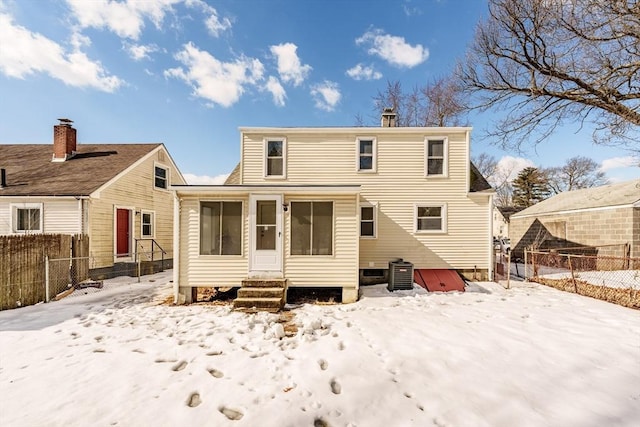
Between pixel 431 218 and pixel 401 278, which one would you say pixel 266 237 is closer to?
pixel 401 278

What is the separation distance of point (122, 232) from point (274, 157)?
25.5 feet

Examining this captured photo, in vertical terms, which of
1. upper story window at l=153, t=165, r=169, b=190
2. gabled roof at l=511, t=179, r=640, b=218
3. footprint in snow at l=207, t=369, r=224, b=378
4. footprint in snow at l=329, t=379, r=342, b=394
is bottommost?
footprint in snow at l=207, t=369, r=224, b=378

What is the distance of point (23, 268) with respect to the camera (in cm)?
705

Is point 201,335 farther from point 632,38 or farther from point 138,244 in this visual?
point 632,38

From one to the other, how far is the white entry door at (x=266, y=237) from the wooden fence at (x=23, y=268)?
590cm

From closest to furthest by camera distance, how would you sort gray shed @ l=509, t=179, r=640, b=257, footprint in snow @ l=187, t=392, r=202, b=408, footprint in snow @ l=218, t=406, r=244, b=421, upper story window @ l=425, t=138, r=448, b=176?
footprint in snow @ l=218, t=406, r=244, b=421 < footprint in snow @ l=187, t=392, r=202, b=408 < upper story window @ l=425, t=138, r=448, b=176 < gray shed @ l=509, t=179, r=640, b=257

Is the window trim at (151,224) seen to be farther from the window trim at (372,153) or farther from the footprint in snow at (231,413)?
the footprint in snow at (231,413)

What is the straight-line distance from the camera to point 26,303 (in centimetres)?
702

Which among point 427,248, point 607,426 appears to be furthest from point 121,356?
point 427,248

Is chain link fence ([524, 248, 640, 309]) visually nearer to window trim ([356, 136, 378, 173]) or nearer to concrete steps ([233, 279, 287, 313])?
window trim ([356, 136, 378, 173])

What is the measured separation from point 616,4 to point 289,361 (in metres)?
12.7

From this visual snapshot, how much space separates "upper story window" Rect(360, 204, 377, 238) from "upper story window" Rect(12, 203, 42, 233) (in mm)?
12600

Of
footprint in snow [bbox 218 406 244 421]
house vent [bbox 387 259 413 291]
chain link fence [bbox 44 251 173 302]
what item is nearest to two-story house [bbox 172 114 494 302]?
house vent [bbox 387 259 413 291]

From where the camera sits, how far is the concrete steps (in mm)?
6617
